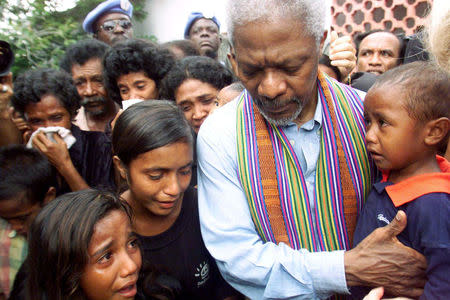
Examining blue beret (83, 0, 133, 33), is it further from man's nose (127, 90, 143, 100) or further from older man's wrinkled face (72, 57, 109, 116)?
man's nose (127, 90, 143, 100)

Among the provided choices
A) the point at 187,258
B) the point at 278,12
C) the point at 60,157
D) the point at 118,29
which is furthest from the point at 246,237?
the point at 118,29

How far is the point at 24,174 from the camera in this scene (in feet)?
7.82

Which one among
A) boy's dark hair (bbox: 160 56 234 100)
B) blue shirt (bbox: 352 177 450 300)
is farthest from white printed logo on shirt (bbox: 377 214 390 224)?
boy's dark hair (bbox: 160 56 234 100)

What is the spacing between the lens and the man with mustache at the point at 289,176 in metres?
1.55

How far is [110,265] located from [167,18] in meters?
9.57

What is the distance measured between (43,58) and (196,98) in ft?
11.1

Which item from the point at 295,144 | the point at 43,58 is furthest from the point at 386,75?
the point at 43,58

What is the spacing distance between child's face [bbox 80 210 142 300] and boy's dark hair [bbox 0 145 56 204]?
897 mm

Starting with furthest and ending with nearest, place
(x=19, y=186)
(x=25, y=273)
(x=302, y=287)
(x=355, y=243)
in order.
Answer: (x=19, y=186), (x=25, y=273), (x=355, y=243), (x=302, y=287)

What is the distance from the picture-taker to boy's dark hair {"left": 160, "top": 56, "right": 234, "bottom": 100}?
308 cm

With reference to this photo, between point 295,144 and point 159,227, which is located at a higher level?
point 295,144

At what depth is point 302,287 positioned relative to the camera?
1.58 m

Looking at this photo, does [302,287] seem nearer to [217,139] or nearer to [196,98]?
[217,139]

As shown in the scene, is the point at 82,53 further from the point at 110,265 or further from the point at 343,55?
the point at 110,265
